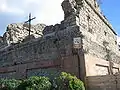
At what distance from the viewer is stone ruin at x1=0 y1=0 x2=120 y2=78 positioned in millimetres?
10745

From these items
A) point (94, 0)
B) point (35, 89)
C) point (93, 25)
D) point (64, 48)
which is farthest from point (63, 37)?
point (94, 0)

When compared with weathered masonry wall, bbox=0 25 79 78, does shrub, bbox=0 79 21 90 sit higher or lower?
lower

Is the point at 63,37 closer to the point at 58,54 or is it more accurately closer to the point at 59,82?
the point at 58,54

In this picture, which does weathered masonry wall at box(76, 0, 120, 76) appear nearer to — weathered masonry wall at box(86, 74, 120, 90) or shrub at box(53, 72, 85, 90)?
weathered masonry wall at box(86, 74, 120, 90)

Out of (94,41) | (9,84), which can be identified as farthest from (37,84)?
(94,41)

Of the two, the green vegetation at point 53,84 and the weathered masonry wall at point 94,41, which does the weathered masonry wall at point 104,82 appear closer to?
the weathered masonry wall at point 94,41

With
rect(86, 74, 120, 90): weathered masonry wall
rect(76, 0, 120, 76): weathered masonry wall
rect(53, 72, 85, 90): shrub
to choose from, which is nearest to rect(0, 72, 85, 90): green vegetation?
rect(53, 72, 85, 90): shrub

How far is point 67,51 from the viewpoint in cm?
1098

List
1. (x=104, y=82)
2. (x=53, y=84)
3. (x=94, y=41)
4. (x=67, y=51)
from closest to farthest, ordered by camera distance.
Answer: (x=104, y=82) < (x=53, y=84) < (x=67, y=51) < (x=94, y=41)

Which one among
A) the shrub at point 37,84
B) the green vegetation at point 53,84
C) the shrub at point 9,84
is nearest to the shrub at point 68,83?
the green vegetation at point 53,84

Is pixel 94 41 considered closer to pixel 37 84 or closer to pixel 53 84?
pixel 53 84

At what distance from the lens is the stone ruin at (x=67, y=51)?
35.3 ft

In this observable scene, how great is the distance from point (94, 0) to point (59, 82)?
24.6 ft

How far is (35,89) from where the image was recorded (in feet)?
30.5
